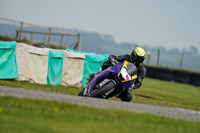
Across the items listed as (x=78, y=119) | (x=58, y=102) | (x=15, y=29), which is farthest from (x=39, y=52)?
(x=15, y=29)

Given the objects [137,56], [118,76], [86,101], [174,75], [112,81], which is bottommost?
[174,75]

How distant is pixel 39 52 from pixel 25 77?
1.07 metres

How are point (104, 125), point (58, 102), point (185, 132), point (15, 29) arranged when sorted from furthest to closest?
point (15, 29) < point (58, 102) < point (185, 132) < point (104, 125)

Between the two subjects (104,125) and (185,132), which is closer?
(104,125)

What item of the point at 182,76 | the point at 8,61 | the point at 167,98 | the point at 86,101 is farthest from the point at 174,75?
the point at 86,101

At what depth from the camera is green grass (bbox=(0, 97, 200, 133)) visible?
14.4 feet

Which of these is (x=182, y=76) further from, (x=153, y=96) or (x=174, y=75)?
(x=153, y=96)

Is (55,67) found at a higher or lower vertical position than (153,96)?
higher

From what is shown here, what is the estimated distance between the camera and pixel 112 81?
8.09 meters

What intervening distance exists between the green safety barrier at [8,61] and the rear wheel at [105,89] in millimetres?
5402

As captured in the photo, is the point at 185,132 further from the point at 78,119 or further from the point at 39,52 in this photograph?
the point at 39,52

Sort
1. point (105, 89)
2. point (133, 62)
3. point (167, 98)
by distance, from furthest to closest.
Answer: point (167, 98) → point (133, 62) → point (105, 89)

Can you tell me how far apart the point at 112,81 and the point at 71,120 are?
330 cm

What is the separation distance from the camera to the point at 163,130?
5.00 meters
